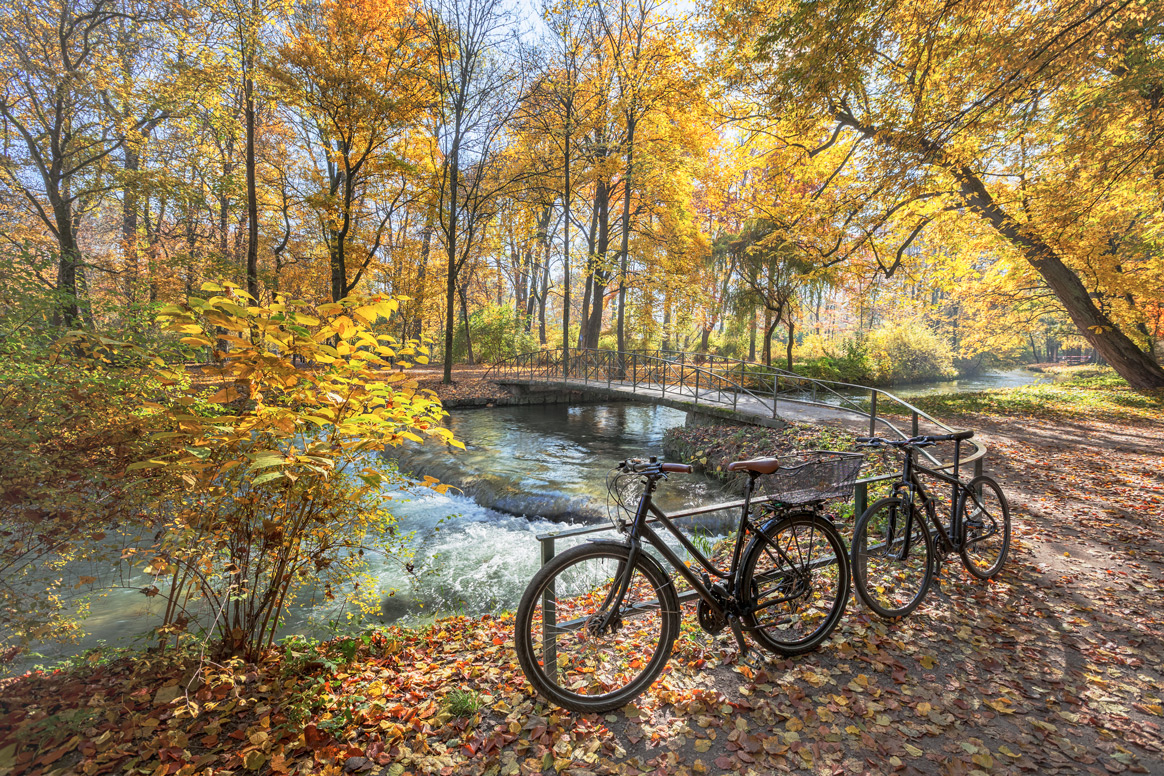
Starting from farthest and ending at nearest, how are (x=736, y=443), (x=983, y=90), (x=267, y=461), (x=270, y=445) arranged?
(x=736, y=443) < (x=983, y=90) < (x=270, y=445) < (x=267, y=461)

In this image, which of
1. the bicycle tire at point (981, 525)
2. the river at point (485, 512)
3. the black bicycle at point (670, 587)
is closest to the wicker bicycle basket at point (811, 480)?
the black bicycle at point (670, 587)

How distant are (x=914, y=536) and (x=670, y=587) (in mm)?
2025

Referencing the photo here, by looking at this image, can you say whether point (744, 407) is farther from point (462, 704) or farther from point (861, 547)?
point (462, 704)

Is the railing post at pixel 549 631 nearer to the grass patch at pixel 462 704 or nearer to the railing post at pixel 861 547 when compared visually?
the grass patch at pixel 462 704

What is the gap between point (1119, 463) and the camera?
6668 mm

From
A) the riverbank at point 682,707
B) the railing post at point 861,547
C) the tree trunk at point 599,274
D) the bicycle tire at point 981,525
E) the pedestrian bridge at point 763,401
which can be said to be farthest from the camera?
the tree trunk at point 599,274

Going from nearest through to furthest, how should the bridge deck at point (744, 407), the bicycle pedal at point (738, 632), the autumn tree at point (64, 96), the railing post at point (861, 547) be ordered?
the bicycle pedal at point (738, 632), the railing post at point (861, 547), the bridge deck at point (744, 407), the autumn tree at point (64, 96)

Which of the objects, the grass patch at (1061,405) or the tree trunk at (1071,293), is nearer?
the tree trunk at (1071,293)

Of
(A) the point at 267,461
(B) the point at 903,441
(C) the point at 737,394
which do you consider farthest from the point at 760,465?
(C) the point at 737,394

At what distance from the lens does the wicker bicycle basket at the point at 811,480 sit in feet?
8.07

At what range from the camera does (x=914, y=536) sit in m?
3.16

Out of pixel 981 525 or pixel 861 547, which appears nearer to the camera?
pixel 861 547

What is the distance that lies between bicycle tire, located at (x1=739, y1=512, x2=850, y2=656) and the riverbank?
123 millimetres

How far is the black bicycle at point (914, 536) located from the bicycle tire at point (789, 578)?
0.18 metres
